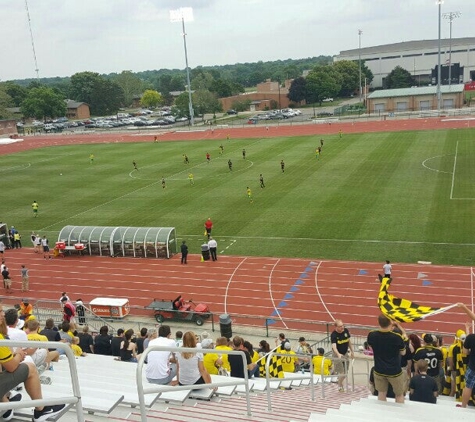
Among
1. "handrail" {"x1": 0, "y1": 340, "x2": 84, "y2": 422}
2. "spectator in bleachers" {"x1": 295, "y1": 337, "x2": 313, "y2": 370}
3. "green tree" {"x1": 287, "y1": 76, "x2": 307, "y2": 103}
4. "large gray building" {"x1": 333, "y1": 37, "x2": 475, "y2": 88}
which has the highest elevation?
"large gray building" {"x1": 333, "y1": 37, "x2": 475, "y2": 88}

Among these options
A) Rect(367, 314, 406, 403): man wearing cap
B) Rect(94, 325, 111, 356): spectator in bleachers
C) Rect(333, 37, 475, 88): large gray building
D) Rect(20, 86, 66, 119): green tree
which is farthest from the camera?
Rect(333, 37, 475, 88): large gray building

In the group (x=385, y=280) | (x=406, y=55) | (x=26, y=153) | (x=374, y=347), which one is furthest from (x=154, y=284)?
(x=406, y=55)

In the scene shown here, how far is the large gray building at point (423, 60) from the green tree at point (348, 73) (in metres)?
5.72

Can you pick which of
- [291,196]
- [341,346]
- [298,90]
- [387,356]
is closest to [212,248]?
[291,196]

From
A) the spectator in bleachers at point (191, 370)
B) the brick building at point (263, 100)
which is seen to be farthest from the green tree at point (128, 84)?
the spectator in bleachers at point (191, 370)

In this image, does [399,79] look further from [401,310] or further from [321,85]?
[401,310]

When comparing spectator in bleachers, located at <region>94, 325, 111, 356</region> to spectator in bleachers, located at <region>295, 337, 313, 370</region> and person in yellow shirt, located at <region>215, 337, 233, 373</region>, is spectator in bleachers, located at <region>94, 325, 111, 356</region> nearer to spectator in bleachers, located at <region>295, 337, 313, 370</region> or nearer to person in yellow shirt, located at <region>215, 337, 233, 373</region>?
person in yellow shirt, located at <region>215, 337, 233, 373</region>

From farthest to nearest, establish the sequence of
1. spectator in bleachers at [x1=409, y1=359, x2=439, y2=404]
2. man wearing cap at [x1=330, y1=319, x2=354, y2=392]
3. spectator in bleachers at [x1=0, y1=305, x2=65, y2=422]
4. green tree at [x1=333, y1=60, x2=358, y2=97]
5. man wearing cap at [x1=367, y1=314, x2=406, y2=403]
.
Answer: green tree at [x1=333, y1=60, x2=358, y2=97]
man wearing cap at [x1=330, y1=319, x2=354, y2=392]
spectator in bleachers at [x1=409, y1=359, x2=439, y2=404]
man wearing cap at [x1=367, y1=314, x2=406, y2=403]
spectator in bleachers at [x1=0, y1=305, x2=65, y2=422]

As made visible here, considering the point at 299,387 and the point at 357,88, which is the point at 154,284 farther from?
the point at 357,88

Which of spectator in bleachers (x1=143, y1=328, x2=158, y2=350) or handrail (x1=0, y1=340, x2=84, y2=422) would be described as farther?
spectator in bleachers (x1=143, y1=328, x2=158, y2=350)

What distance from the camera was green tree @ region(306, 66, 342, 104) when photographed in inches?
4624

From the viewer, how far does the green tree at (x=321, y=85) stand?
117 m

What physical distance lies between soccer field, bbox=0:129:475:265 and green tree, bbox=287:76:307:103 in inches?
2278

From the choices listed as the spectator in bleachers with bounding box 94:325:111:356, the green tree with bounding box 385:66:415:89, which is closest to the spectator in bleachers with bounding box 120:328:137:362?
the spectator in bleachers with bounding box 94:325:111:356
